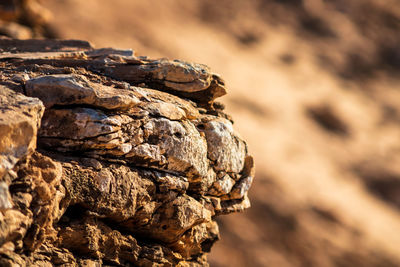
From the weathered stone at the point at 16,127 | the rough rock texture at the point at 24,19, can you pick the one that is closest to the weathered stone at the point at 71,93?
the weathered stone at the point at 16,127

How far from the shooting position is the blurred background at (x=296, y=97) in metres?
17.1

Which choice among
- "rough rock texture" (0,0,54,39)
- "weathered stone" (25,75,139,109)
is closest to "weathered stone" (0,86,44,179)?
"weathered stone" (25,75,139,109)

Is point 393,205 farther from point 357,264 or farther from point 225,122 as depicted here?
point 225,122

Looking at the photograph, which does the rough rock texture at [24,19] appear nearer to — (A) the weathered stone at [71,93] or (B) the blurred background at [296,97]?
(B) the blurred background at [296,97]

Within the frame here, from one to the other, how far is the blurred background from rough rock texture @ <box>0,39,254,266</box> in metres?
9.96

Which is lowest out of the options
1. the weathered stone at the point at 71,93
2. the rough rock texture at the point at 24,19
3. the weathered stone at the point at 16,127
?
the weathered stone at the point at 16,127

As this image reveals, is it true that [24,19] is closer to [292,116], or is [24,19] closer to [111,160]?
[292,116]

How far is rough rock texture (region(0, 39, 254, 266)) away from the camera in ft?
13.6

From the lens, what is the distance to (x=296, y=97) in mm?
26016

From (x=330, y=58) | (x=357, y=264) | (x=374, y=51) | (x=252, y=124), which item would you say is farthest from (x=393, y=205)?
(x=374, y=51)

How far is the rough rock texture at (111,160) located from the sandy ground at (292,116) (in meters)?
9.96

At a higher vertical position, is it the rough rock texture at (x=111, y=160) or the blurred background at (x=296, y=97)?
the blurred background at (x=296, y=97)

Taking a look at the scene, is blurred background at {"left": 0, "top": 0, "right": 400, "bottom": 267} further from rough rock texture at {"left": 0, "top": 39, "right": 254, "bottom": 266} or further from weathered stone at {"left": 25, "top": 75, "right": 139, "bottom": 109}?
weathered stone at {"left": 25, "top": 75, "right": 139, "bottom": 109}

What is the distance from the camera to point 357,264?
660 inches
